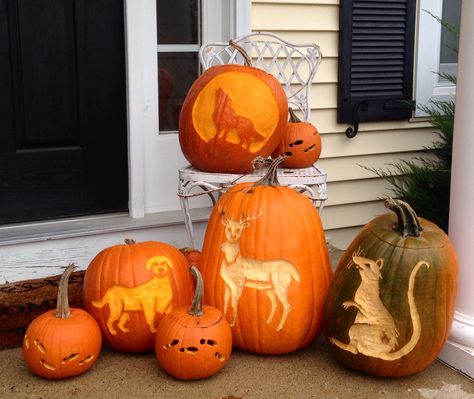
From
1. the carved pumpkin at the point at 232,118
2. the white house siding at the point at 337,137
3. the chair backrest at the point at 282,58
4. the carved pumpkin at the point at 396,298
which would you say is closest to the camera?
the carved pumpkin at the point at 396,298

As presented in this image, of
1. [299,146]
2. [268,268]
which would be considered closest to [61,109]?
[299,146]

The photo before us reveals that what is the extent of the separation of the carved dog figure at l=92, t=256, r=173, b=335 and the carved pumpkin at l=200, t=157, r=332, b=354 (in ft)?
0.49

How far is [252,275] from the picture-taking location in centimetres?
216

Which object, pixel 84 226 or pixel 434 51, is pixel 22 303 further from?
pixel 434 51

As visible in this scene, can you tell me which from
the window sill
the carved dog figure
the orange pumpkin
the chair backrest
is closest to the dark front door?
the window sill

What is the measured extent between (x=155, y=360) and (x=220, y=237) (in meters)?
0.46

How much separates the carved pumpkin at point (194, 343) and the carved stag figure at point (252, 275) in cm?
13

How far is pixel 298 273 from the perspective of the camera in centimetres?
217

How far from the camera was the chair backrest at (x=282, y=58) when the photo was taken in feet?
10.2

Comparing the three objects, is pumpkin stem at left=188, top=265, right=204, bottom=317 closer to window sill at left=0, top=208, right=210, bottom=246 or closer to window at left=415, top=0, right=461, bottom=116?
window sill at left=0, top=208, right=210, bottom=246

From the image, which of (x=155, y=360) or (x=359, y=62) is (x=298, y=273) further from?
(x=359, y=62)

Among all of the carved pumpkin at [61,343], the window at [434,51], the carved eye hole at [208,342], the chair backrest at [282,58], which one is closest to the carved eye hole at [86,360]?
the carved pumpkin at [61,343]

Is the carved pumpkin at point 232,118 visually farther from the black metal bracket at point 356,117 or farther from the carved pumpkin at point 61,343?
the black metal bracket at point 356,117

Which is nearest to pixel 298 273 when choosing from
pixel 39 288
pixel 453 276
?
pixel 453 276
